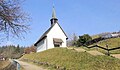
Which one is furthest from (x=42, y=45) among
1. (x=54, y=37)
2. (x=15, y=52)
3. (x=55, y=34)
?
(x=15, y=52)

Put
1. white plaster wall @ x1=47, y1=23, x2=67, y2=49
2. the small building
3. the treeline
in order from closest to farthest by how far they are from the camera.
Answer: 1. the small building
2. white plaster wall @ x1=47, y1=23, x2=67, y2=49
3. the treeline

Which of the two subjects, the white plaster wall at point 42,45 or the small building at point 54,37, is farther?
the white plaster wall at point 42,45

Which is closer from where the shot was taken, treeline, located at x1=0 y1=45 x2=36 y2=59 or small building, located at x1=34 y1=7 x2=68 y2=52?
small building, located at x1=34 y1=7 x2=68 y2=52

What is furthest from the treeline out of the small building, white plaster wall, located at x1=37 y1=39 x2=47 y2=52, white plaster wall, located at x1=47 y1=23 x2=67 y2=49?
white plaster wall, located at x1=47 y1=23 x2=67 y2=49

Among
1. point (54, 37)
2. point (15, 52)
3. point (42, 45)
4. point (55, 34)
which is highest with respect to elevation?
point (55, 34)

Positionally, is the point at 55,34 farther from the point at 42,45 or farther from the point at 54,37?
the point at 42,45

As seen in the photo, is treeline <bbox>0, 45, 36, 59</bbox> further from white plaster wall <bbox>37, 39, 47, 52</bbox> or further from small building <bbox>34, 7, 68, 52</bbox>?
small building <bbox>34, 7, 68, 52</bbox>

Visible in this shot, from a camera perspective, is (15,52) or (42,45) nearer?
(42,45)

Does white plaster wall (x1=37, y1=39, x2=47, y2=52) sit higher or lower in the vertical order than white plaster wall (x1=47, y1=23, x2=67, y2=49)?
lower

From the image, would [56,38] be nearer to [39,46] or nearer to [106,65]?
[39,46]

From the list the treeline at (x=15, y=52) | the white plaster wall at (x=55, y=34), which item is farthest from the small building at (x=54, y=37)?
the treeline at (x=15, y=52)

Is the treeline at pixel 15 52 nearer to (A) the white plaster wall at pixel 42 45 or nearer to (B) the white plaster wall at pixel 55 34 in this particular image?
(A) the white plaster wall at pixel 42 45

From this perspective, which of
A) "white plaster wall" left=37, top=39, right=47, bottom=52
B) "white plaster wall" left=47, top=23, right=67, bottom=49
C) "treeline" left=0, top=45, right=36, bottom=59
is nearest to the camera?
"white plaster wall" left=47, top=23, right=67, bottom=49

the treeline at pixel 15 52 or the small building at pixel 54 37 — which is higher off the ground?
the small building at pixel 54 37
